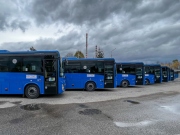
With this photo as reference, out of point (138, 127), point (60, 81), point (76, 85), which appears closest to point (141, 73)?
point (76, 85)

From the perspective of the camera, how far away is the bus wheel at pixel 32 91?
998 cm

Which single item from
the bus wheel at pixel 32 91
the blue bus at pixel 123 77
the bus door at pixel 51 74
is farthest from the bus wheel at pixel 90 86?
the bus wheel at pixel 32 91

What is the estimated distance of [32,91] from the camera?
1001 cm

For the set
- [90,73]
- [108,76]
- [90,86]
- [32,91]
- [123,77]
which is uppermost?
[90,73]

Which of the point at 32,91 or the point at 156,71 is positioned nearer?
the point at 32,91

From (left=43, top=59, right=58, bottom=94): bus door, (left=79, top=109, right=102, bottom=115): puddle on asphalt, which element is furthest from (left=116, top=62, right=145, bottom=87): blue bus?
(left=79, top=109, right=102, bottom=115): puddle on asphalt

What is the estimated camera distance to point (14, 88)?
33.2ft

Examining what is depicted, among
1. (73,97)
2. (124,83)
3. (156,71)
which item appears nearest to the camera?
(73,97)

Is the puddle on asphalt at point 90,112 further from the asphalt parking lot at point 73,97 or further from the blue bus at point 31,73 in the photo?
the blue bus at point 31,73

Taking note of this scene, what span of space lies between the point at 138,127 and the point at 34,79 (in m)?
6.92

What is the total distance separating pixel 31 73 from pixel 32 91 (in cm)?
111

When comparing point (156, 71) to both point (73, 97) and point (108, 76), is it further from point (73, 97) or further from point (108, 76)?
point (73, 97)

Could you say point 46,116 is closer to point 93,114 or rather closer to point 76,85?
point 93,114

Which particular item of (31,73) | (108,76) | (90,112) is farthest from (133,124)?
(108,76)
